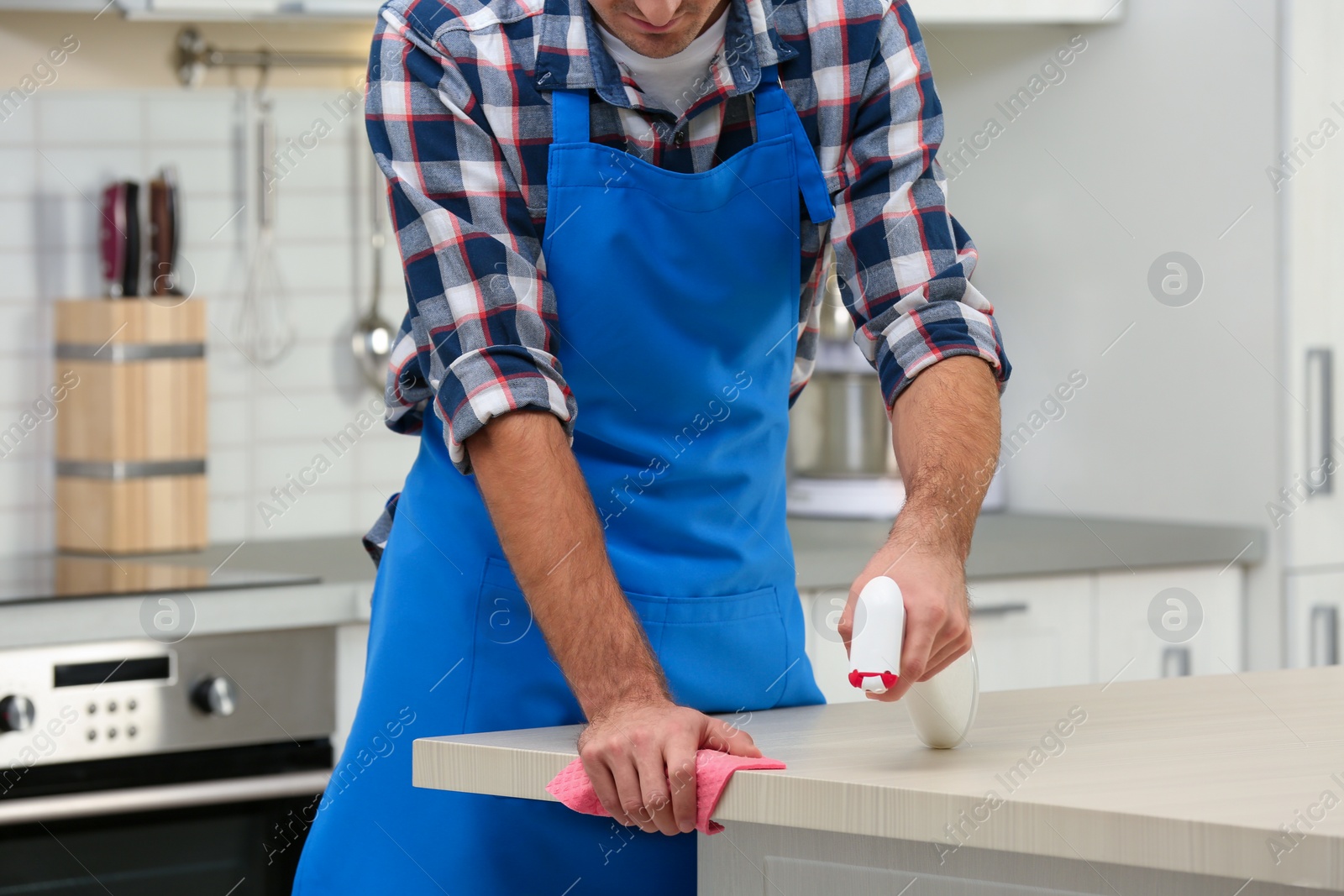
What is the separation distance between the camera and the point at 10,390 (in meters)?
2.02

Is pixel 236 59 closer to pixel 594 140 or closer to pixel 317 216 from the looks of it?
pixel 317 216

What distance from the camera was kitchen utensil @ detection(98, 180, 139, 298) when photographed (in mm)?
1974

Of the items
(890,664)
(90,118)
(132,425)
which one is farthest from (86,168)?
(890,664)

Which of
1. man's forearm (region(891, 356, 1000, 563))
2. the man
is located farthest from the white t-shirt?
man's forearm (region(891, 356, 1000, 563))

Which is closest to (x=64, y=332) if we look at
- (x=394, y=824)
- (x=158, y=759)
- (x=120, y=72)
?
(x=120, y=72)

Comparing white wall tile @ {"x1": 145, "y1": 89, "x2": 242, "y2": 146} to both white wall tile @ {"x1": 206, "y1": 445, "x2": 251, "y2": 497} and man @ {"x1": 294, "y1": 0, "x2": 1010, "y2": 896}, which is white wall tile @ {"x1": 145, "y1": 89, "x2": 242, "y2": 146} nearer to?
white wall tile @ {"x1": 206, "y1": 445, "x2": 251, "y2": 497}

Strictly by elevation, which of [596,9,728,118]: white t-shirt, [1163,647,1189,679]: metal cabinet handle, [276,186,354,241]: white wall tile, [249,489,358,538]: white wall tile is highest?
[276,186,354,241]: white wall tile

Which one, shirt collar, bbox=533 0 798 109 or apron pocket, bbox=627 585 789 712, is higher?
shirt collar, bbox=533 0 798 109

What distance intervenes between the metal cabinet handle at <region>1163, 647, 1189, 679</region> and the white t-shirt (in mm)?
1281

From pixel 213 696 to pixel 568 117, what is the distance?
33.7 inches

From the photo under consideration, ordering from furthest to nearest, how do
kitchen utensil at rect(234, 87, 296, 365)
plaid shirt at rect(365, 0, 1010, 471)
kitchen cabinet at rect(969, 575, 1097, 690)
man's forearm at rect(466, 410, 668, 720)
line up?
1. kitchen utensil at rect(234, 87, 296, 365)
2. kitchen cabinet at rect(969, 575, 1097, 690)
3. plaid shirt at rect(365, 0, 1010, 471)
4. man's forearm at rect(466, 410, 668, 720)

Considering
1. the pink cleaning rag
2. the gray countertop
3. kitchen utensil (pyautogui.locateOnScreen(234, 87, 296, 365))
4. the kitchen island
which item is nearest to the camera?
the kitchen island

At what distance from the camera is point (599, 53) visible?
106 centimetres

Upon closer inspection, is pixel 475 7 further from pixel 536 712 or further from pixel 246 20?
pixel 246 20
